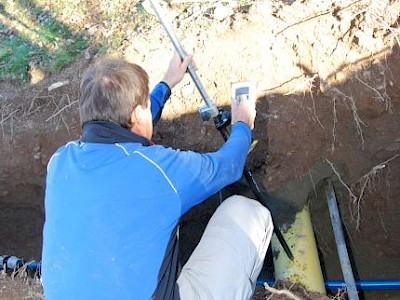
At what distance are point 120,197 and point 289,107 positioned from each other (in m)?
1.61

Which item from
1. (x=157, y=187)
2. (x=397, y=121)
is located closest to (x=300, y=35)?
(x=397, y=121)

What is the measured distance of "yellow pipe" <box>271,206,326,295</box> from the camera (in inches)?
118

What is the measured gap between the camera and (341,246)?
3109mm

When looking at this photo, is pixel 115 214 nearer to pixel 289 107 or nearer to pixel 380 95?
pixel 289 107

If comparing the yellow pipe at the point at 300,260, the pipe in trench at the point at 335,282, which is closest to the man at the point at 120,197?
the yellow pipe at the point at 300,260

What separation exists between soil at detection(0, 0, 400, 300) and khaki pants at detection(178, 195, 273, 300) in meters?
0.50

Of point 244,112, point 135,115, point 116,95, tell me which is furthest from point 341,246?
point 116,95

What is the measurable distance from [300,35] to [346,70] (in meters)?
0.35

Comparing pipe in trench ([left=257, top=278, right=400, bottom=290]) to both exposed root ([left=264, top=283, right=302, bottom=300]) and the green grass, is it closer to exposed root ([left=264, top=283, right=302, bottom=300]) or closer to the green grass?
exposed root ([left=264, top=283, right=302, bottom=300])

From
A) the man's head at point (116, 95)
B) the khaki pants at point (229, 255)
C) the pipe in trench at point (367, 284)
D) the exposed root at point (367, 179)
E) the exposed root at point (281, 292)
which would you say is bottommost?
the pipe in trench at point (367, 284)

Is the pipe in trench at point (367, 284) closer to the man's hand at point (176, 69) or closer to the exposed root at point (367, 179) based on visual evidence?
the exposed root at point (367, 179)

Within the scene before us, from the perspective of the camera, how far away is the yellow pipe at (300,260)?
3.00 m

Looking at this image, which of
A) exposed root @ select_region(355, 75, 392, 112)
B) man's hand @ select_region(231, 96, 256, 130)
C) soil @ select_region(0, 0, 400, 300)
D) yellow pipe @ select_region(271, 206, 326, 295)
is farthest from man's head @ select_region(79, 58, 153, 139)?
exposed root @ select_region(355, 75, 392, 112)

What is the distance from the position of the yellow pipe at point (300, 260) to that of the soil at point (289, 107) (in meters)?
0.11
